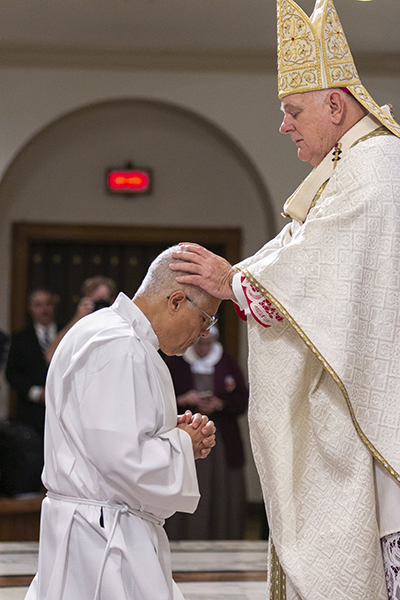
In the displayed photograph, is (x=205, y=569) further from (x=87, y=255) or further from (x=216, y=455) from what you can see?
(x=87, y=255)

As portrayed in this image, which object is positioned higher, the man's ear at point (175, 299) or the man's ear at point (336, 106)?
the man's ear at point (336, 106)

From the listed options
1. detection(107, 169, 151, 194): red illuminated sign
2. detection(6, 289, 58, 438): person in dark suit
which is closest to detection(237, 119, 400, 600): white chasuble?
detection(6, 289, 58, 438): person in dark suit

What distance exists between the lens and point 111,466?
6.11 feet

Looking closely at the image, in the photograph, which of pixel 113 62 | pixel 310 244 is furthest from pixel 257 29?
pixel 310 244

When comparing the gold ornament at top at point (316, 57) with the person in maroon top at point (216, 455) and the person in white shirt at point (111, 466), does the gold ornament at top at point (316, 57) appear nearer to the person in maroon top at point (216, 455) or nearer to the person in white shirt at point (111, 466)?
the person in white shirt at point (111, 466)

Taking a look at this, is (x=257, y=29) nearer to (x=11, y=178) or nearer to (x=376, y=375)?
(x=11, y=178)

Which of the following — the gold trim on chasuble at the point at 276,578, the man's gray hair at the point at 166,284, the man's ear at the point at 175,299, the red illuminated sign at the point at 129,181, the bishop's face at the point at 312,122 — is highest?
the red illuminated sign at the point at 129,181

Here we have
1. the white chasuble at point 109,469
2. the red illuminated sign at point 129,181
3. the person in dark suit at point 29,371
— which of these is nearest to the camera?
the white chasuble at point 109,469

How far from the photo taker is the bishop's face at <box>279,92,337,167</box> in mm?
2273

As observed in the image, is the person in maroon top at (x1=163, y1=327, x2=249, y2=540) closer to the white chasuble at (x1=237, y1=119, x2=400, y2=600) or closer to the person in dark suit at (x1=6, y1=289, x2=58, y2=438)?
the person in dark suit at (x1=6, y1=289, x2=58, y2=438)

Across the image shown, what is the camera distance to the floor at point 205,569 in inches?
143

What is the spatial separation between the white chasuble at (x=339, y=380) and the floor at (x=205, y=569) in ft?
5.28

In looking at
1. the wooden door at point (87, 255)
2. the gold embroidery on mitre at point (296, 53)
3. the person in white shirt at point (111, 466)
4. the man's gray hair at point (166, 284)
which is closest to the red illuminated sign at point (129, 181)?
the wooden door at point (87, 255)

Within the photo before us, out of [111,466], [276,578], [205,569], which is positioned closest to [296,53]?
[111,466]
